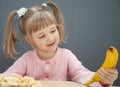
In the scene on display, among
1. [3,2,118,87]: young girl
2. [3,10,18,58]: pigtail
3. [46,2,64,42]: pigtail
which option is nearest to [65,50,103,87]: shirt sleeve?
[3,2,118,87]: young girl

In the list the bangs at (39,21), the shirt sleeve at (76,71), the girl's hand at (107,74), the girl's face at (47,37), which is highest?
the bangs at (39,21)

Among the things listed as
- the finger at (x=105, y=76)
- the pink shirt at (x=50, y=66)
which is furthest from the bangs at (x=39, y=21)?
the finger at (x=105, y=76)

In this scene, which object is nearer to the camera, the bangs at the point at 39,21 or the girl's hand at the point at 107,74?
the girl's hand at the point at 107,74

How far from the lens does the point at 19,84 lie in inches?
27.9

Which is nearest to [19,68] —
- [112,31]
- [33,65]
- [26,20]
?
[33,65]

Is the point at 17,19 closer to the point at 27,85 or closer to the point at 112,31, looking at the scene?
the point at 112,31

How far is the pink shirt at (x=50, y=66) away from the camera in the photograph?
1.11 m

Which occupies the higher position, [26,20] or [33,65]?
[26,20]

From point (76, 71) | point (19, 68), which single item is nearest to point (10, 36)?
point (19, 68)

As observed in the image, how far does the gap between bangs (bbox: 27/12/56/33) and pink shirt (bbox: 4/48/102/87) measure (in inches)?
5.3

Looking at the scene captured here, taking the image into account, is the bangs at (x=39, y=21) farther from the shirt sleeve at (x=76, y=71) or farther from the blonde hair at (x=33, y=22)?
the shirt sleeve at (x=76, y=71)

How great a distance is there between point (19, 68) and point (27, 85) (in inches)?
17.0

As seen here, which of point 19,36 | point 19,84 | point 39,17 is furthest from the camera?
point 19,36

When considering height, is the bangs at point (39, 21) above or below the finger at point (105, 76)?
above
